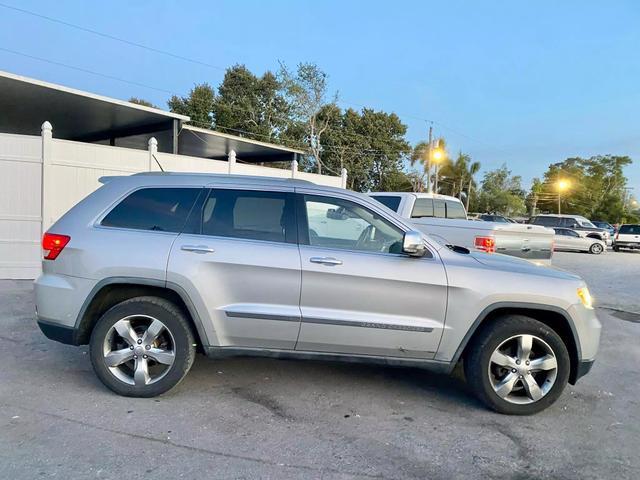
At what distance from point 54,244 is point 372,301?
273 centimetres

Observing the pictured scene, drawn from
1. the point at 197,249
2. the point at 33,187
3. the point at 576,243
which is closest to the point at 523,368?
the point at 197,249

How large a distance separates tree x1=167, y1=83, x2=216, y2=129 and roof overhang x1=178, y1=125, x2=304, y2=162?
43.3 ft

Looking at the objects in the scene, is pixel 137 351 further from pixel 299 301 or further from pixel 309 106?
pixel 309 106

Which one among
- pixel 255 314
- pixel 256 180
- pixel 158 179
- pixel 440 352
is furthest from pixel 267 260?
pixel 440 352

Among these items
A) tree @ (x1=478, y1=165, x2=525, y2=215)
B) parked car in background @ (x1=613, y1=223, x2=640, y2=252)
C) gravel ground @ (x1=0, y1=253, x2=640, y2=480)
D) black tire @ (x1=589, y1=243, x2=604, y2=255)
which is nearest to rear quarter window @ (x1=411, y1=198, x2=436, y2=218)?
gravel ground @ (x1=0, y1=253, x2=640, y2=480)

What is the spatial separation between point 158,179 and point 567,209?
75926 mm

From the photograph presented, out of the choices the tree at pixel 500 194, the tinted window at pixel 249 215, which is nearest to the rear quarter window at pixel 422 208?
the tinted window at pixel 249 215

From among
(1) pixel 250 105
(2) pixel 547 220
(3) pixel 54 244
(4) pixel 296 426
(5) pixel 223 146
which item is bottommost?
(4) pixel 296 426

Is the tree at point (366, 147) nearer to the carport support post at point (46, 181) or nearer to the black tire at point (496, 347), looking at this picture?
the carport support post at point (46, 181)

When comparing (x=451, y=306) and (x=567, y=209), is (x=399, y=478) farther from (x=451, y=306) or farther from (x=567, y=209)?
(x=567, y=209)

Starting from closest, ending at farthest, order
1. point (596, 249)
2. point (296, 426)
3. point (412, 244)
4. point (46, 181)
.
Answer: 1. point (296, 426)
2. point (412, 244)
3. point (46, 181)
4. point (596, 249)

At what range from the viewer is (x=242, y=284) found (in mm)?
3717

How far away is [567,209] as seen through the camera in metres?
69.2

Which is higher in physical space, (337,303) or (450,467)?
(337,303)
